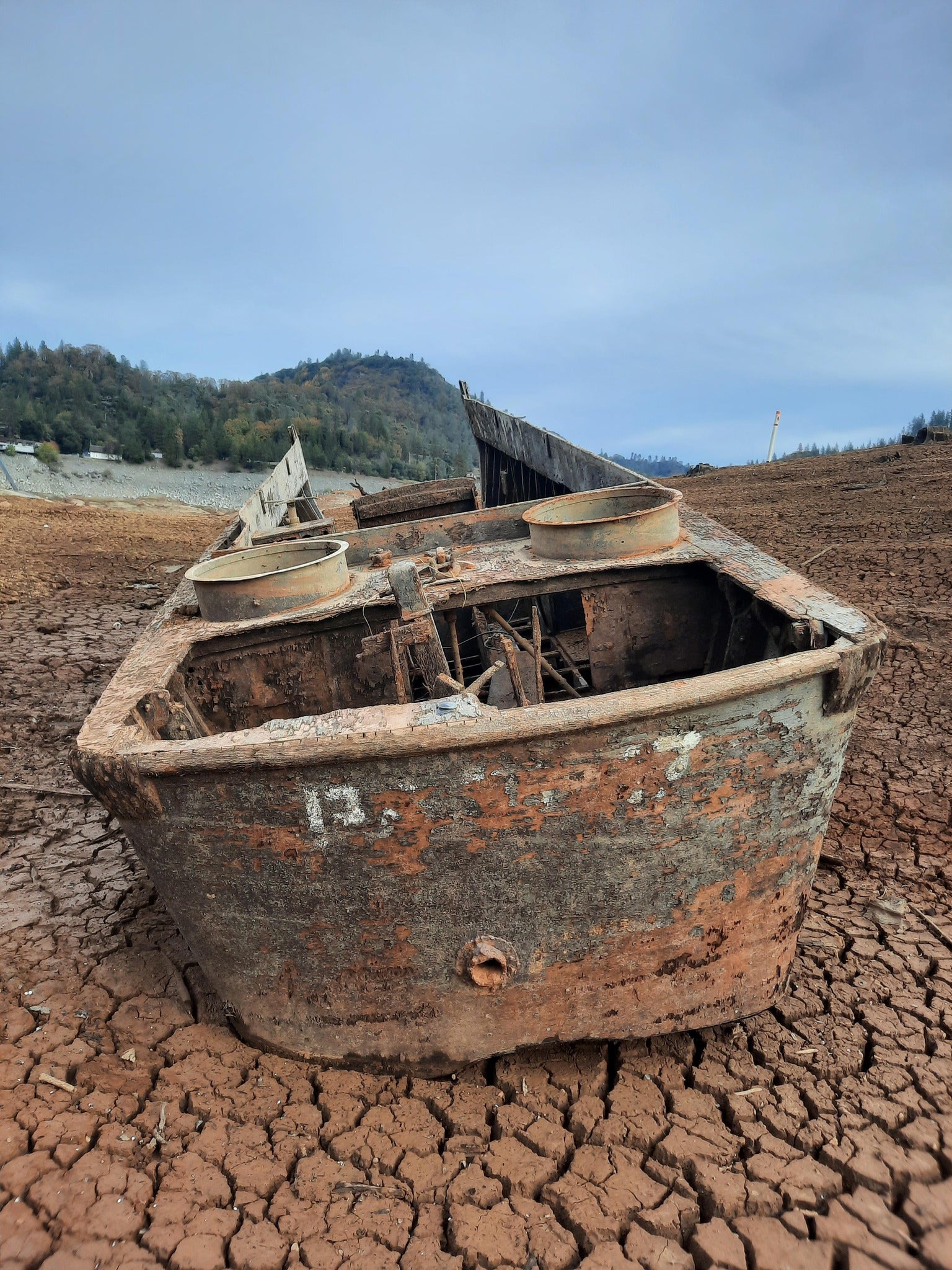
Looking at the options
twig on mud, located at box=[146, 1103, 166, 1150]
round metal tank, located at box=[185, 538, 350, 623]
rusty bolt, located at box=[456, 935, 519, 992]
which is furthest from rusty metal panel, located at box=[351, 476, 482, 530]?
twig on mud, located at box=[146, 1103, 166, 1150]

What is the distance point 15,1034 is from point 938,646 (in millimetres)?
6040

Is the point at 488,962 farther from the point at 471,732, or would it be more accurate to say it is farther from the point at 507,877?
the point at 471,732

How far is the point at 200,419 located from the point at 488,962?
39.6 metres

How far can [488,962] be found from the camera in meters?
2.22

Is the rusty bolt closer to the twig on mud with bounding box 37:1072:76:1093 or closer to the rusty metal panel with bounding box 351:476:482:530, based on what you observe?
the twig on mud with bounding box 37:1072:76:1093

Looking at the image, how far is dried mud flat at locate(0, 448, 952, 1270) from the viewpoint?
1.94 m

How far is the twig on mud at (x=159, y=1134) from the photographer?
218 centimetres

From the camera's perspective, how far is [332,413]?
55844 mm

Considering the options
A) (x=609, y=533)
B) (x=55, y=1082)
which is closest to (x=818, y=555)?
(x=609, y=533)

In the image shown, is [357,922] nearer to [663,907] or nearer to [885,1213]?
[663,907]

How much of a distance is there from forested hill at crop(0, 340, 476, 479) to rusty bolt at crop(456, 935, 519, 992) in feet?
111

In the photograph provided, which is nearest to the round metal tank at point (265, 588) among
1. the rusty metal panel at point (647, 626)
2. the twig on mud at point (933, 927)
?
the rusty metal panel at point (647, 626)

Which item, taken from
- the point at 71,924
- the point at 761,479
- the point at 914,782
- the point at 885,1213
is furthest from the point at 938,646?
the point at 761,479

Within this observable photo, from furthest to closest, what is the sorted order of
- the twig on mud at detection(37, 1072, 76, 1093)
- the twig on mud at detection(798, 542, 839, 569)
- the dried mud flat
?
the twig on mud at detection(798, 542, 839, 569)
the twig on mud at detection(37, 1072, 76, 1093)
the dried mud flat
